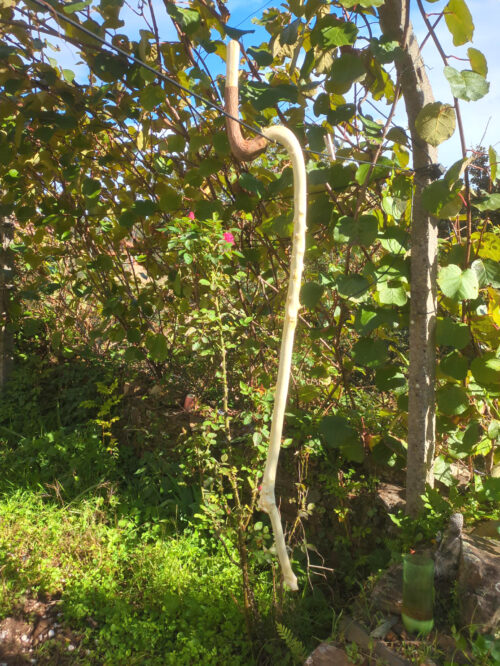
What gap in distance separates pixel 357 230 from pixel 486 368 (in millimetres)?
681

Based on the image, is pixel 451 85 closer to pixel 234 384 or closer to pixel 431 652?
pixel 431 652

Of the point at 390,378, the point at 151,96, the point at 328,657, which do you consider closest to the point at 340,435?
the point at 390,378

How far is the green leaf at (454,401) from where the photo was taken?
1.76 m

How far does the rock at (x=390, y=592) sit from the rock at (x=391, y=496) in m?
0.48

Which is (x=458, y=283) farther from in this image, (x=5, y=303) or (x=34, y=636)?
(x=5, y=303)

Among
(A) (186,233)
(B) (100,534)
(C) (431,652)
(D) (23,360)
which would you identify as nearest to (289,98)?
(A) (186,233)

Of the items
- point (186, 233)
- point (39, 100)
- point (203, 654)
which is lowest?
point (203, 654)

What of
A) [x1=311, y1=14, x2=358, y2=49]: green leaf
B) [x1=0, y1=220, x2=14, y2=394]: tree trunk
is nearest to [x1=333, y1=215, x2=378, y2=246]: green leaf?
[x1=311, y1=14, x2=358, y2=49]: green leaf

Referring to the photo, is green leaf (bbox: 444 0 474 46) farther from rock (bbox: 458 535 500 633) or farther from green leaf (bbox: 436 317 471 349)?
rock (bbox: 458 535 500 633)

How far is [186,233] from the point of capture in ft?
6.52

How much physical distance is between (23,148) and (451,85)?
2.16 meters

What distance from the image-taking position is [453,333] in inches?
66.5

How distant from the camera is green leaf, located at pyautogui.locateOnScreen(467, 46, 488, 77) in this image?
1.43m

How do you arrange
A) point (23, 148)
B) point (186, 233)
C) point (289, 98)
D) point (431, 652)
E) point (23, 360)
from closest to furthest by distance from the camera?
point (431, 652), point (289, 98), point (186, 233), point (23, 148), point (23, 360)
